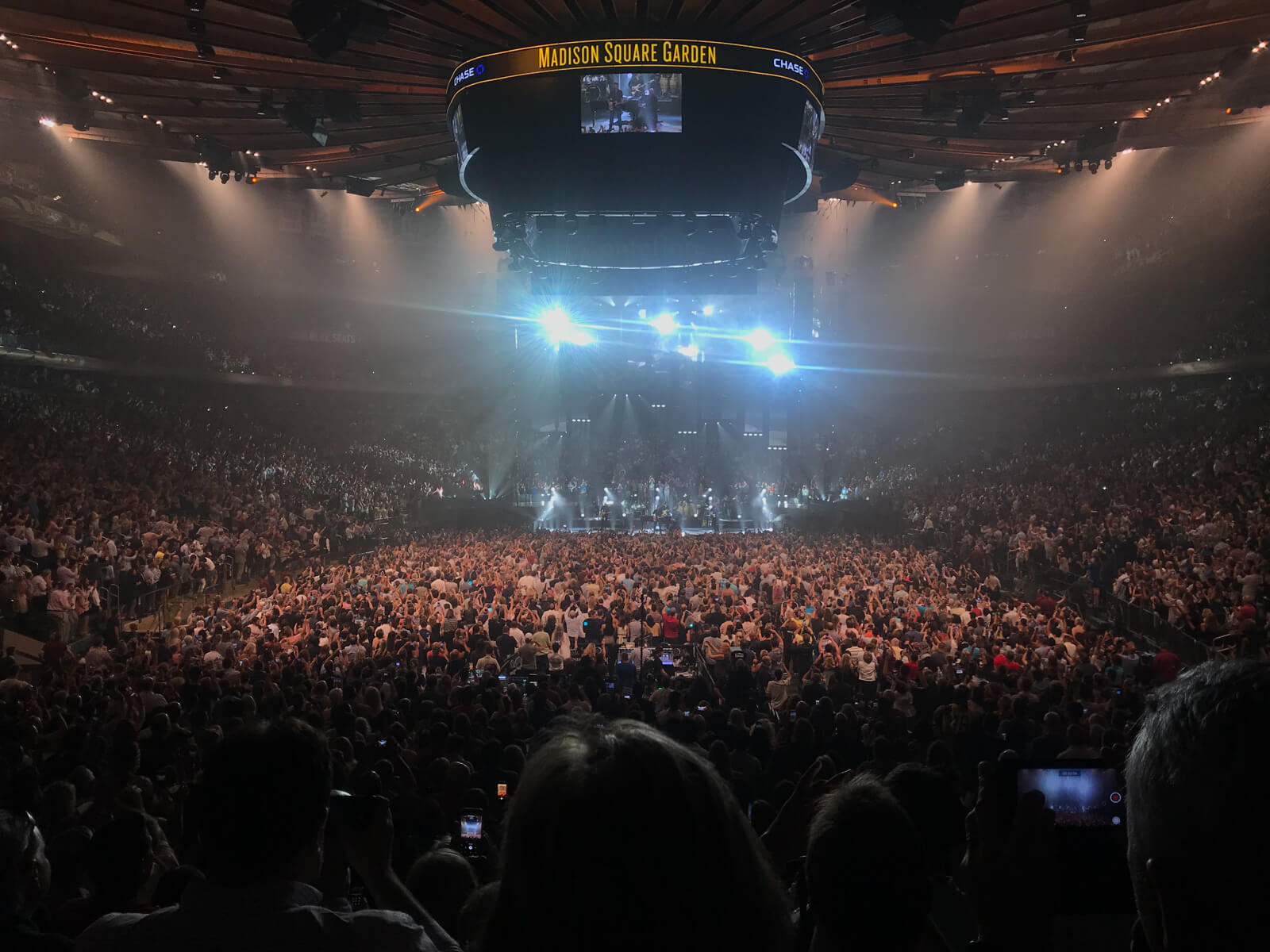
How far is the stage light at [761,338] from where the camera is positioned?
46.8 meters

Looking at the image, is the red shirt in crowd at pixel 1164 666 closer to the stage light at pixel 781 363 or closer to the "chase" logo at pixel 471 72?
the "chase" logo at pixel 471 72

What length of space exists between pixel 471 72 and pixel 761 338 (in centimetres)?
3801

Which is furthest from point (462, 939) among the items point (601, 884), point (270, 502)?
point (270, 502)

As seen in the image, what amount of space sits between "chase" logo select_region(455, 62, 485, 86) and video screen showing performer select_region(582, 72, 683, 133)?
1.26m

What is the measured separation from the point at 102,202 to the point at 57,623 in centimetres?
2229

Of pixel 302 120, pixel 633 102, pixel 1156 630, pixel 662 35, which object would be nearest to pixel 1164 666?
pixel 1156 630

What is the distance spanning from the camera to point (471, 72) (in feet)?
34.7

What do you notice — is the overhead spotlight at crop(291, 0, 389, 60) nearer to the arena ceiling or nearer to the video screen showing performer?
the arena ceiling

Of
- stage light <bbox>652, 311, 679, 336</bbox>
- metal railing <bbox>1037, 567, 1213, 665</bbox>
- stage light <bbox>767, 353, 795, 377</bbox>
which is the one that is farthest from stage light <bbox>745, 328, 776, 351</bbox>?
metal railing <bbox>1037, 567, 1213, 665</bbox>

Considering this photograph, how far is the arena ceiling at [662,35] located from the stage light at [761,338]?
102ft

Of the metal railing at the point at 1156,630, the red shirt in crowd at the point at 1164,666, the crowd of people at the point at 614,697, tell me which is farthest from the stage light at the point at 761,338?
the red shirt in crowd at the point at 1164,666

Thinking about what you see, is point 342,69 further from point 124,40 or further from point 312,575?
point 312,575

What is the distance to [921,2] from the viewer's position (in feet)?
28.5

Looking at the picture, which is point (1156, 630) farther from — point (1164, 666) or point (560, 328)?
point (560, 328)
